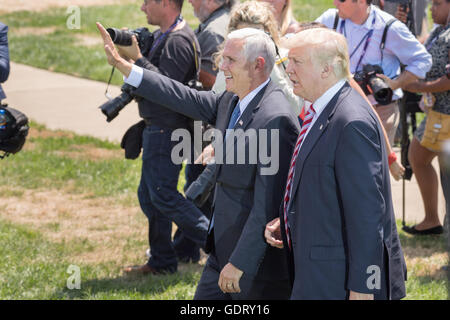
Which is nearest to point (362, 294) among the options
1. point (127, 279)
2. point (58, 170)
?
point (127, 279)

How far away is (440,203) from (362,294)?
447cm

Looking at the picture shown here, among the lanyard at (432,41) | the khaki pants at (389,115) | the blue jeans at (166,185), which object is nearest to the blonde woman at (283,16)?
the khaki pants at (389,115)

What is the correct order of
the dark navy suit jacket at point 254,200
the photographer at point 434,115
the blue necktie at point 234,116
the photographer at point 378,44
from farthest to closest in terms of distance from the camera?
the photographer at point 434,115, the photographer at point 378,44, the blue necktie at point 234,116, the dark navy suit jacket at point 254,200

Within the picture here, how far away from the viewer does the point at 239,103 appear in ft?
13.8

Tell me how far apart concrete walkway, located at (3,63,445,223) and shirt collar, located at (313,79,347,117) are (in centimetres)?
588

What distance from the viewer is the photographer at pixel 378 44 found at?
598 cm

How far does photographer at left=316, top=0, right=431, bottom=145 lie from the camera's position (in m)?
5.98

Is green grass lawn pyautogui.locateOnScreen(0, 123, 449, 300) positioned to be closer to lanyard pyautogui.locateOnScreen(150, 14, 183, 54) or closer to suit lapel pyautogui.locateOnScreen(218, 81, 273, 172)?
lanyard pyautogui.locateOnScreen(150, 14, 183, 54)

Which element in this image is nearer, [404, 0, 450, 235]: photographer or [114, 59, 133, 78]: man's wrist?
[114, 59, 133, 78]: man's wrist

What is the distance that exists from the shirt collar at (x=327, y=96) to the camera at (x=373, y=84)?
2.17 m

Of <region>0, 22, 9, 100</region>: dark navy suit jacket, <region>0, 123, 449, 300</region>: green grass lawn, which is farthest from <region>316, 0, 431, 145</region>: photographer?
<region>0, 22, 9, 100</region>: dark navy suit jacket

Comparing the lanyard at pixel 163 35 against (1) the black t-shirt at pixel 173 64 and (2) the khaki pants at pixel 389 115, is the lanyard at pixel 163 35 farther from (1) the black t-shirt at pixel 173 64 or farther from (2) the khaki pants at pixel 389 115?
(2) the khaki pants at pixel 389 115

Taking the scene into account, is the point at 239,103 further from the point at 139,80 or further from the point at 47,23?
the point at 47,23

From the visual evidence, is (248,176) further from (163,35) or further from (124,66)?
(163,35)
